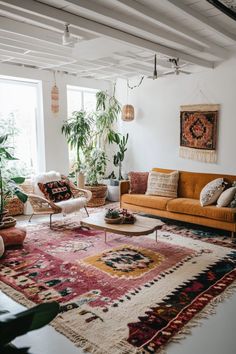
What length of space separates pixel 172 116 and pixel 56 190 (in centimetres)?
260

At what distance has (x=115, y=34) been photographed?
353cm

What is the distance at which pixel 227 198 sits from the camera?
4.33 metres

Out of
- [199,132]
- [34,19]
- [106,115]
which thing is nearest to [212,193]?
[199,132]

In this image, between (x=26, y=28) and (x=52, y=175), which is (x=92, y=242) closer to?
(x=52, y=175)

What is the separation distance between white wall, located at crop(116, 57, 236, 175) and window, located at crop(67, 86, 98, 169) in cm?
67

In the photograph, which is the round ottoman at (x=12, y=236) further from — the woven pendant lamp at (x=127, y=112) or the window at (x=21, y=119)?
the woven pendant lamp at (x=127, y=112)

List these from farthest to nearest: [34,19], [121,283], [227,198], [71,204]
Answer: [71,204], [227,198], [34,19], [121,283]

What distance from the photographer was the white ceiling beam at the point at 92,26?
9.18 ft

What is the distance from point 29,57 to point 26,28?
143cm

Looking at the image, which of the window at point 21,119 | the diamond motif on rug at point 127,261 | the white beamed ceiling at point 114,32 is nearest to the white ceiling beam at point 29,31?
the white beamed ceiling at point 114,32

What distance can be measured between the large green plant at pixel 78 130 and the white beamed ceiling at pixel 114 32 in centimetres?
98

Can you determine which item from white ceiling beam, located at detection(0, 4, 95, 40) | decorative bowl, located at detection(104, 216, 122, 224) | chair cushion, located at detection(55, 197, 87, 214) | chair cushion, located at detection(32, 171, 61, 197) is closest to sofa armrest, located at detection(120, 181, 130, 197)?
Result: chair cushion, located at detection(55, 197, 87, 214)

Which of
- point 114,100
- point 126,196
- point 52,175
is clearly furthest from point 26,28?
point 114,100

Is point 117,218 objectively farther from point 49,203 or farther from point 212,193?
point 212,193
